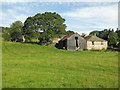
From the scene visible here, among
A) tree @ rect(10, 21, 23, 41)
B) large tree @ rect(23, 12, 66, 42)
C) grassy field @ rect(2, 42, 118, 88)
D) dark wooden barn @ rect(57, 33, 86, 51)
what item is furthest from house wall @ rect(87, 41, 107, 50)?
tree @ rect(10, 21, 23, 41)

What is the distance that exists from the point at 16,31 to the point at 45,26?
3217 centimetres

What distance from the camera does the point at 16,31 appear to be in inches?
3140

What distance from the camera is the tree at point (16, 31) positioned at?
80438mm

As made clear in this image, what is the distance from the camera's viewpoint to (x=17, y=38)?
83.6 m

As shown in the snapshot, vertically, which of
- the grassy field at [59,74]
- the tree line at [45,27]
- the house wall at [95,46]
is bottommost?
the grassy field at [59,74]

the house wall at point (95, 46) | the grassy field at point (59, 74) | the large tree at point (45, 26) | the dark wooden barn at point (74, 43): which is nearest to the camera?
the grassy field at point (59, 74)

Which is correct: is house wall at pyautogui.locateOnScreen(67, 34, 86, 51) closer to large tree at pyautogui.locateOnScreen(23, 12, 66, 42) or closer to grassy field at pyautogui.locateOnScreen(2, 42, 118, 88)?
large tree at pyautogui.locateOnScreen(23, 12, 66, 42)

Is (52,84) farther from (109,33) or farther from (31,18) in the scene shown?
(109,33)

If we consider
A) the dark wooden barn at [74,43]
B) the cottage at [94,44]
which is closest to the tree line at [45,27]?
the dark wooden barn at [74,43]

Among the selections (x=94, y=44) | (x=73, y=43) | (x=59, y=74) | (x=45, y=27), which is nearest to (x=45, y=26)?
(x=45, y=27)

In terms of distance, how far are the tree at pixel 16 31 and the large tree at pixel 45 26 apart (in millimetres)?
24715

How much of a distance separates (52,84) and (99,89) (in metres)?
3.01

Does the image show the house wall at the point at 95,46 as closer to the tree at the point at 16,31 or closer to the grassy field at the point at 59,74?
the grassy field at the point at 59,74

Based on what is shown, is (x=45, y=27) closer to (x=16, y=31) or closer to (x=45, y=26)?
(x=45, y=26)
